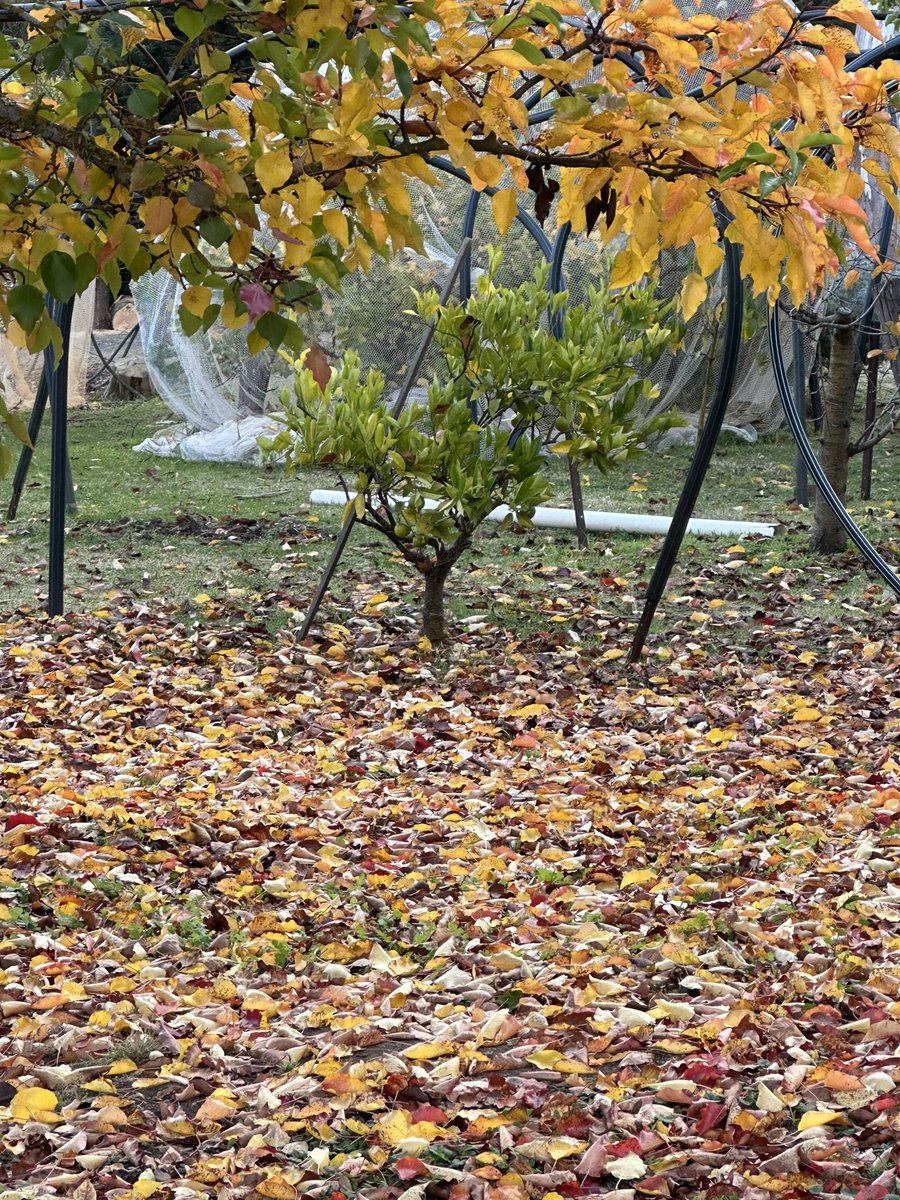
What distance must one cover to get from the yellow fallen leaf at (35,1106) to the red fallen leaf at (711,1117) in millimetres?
954

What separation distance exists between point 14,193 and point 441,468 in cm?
295

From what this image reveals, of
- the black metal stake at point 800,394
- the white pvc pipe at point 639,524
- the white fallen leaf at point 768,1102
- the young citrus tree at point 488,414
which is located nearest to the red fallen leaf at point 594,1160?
the white fallen leaf at point 768,1102

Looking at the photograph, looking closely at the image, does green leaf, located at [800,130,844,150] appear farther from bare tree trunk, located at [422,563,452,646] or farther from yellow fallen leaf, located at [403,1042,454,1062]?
bare tree trunk, located at [422,563,452,646]

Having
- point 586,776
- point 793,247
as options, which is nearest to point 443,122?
point 793,247

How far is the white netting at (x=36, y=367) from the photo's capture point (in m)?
11.3

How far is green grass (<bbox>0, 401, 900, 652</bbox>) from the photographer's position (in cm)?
587

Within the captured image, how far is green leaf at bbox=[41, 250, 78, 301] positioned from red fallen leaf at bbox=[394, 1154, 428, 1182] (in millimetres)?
1242

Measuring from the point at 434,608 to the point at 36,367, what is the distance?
832 cm

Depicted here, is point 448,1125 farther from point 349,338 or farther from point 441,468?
point 349,338

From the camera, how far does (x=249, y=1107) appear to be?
2.05m

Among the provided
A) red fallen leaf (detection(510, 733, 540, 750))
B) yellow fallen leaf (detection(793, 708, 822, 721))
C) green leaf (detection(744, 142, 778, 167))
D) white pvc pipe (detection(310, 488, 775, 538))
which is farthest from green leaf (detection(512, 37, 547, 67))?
white pvc pipe (detection(310, 488, 775, 538))

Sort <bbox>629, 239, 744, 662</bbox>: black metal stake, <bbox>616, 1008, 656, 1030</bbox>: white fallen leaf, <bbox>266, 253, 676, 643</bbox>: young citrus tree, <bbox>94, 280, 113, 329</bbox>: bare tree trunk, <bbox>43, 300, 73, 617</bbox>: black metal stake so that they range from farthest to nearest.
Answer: <bbox>94, 280, 113, 329</bbox>: bare tree trunk → <bbox>43, 300, 73, 617</bbox>: black metal stake → <bbox>266, 253, 676, 643</bbox>: young citrus tree → <bbox>629, 239, 744, 662</bbox>: black metal stake → <bbox>616, 1008, 656, 1030</bbox>: white fallen leaf

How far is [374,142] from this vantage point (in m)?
1.81

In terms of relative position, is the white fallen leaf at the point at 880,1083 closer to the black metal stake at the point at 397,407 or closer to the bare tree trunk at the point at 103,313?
the black metal stake at the point at 397,407
